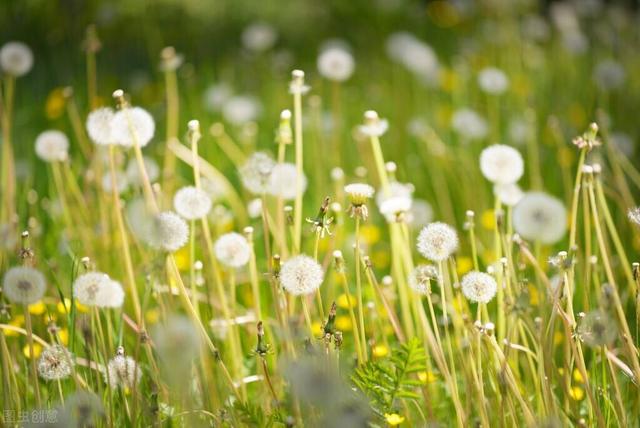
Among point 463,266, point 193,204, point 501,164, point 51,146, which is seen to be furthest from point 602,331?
point 51,146

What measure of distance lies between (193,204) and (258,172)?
118 mm

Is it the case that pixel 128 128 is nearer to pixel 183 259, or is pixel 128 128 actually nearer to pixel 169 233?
pixel 169 233

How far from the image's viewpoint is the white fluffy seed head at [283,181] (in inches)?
58.2

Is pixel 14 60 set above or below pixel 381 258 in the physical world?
above

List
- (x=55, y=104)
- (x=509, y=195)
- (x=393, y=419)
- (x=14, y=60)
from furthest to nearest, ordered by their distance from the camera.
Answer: (x=55, y=104)
(x=14, y=60)
(x=509, y=195)
(x=393, y=419)

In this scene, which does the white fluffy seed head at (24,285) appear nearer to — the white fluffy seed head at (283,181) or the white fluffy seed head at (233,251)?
the white fluffy seed head at (233,251)

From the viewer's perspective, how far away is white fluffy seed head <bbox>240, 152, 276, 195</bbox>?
4.52 ft

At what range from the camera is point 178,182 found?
237 centimetres

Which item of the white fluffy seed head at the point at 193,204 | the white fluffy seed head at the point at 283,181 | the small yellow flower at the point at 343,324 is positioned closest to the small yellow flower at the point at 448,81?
the small yellow flower at the point at 343,324

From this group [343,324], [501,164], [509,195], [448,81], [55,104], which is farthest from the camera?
[448,81]

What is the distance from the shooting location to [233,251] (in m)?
1.38

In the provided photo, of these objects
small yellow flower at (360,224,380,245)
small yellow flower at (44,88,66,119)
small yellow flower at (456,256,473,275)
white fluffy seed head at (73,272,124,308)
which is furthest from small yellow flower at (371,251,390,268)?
small yellow flower at (44,88,66,119)

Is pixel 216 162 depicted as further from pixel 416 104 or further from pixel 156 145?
pixel 416 104

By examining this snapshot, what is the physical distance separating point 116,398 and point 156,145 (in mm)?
1434
